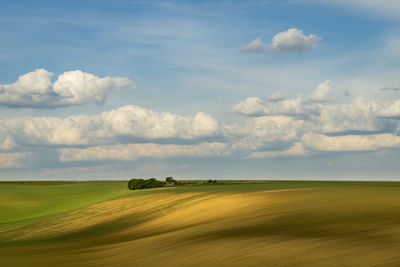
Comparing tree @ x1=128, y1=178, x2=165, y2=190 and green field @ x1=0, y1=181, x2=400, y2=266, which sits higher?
tree @ x1=128, y1=178, x2=165, y2=190

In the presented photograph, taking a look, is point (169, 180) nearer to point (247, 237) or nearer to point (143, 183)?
point (143, 183)

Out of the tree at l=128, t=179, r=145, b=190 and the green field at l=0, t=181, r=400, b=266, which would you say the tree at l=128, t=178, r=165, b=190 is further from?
the green field at l=0, t=181, r=400, b=266

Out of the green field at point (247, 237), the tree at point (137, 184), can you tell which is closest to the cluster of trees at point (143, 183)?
the tree at point (137, 184)

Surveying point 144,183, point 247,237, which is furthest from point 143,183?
point 247,237

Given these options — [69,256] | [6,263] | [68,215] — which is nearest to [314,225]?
[69,256]

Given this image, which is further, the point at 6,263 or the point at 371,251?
the point at 6,263

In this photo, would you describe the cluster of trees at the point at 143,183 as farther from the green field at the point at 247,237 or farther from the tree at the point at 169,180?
the green field at the point at 247,237

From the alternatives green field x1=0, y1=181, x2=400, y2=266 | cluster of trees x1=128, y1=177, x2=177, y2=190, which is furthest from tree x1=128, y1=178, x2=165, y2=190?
green field x1=0, y1=181, x2=400, y2=266

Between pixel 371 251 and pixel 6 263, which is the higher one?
pixel 371 251

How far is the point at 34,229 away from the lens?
45.3 metres

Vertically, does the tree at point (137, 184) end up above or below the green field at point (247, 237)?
above

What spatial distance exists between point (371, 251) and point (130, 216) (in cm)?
3136

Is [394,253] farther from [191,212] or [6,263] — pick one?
[191,212]

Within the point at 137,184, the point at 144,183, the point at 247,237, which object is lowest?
the point at 247,237
